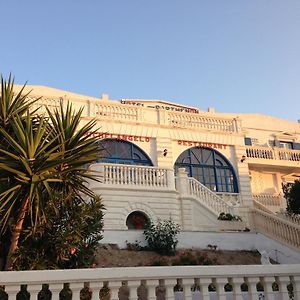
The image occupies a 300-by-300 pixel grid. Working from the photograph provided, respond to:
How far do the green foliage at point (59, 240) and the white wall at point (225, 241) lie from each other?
6.11 m

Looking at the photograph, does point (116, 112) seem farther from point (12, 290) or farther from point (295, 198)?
point (12, 290)

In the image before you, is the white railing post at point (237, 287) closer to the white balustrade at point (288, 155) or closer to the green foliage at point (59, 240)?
the green foliage at point (59, 240)

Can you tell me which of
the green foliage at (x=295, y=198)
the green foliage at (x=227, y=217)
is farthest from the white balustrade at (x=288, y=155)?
the green foliage at (x=295, y=198)

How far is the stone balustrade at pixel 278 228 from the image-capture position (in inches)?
562

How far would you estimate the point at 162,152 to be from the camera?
20.1 metres

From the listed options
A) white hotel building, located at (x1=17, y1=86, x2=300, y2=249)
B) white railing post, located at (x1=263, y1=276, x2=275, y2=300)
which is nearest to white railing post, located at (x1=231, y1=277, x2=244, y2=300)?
white railing post, located at (x1=263, y1=276, x2=275, y2=300)

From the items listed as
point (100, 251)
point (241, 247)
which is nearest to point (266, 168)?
point (241, 247)

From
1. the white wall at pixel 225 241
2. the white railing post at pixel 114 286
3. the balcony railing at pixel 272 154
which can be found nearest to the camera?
the white railing post at pixel 114 286

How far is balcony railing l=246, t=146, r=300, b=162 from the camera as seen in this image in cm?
2438

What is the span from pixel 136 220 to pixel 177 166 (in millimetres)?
5212

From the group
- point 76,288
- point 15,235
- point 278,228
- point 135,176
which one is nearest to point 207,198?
point 278,228

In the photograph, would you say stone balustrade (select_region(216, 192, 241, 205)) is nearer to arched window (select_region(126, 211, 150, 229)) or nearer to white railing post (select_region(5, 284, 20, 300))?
arched window (select_region(126, 211, 150, 229))

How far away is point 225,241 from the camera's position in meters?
15.1

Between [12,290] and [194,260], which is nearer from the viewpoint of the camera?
[12,290]
